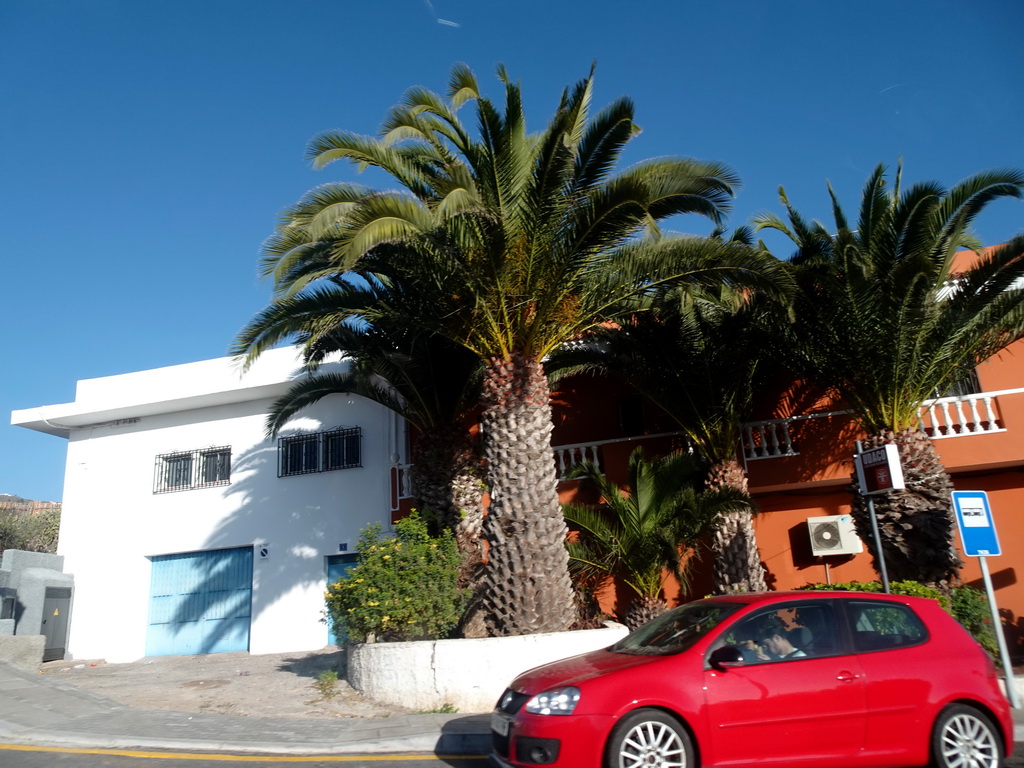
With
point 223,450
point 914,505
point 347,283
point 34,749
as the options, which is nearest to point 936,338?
point 914,505

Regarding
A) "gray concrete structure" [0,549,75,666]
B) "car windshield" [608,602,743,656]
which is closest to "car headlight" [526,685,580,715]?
"car windshield" [608,602,743,656]

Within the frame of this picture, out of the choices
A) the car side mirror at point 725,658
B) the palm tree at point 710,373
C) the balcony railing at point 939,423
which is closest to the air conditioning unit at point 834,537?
the palm tree at point 710,373

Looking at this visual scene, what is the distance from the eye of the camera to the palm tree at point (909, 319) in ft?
35.6

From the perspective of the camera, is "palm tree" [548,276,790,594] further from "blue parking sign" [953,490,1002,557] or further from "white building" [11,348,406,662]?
"white building" [11,348,406,662]

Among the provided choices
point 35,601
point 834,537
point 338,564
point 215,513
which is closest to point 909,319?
point 834,537

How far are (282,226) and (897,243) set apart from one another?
8.56m

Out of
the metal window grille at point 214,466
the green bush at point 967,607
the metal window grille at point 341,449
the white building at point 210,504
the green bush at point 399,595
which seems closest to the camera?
the green bush at point 399,595

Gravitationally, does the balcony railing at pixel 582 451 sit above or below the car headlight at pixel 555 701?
above

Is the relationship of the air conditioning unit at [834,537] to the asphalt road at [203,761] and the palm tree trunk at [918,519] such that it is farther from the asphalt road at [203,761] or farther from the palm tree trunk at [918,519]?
the asphalt road at [203,761]

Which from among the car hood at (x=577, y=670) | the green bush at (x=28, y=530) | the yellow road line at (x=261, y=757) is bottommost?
the yellow road line at (x=261, y=757)

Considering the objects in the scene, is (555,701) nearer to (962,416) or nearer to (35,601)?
(962,416)

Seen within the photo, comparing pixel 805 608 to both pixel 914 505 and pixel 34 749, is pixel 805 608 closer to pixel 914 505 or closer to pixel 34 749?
pixel 914 505

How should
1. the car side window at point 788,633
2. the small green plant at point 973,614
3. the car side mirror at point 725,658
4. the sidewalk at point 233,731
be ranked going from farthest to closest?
the small green plant at point 973,614 < the sidewalk at point 233,731 < the car side window at point 788,633 < the car side mirror at point 725,658

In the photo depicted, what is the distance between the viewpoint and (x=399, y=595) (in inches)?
381
